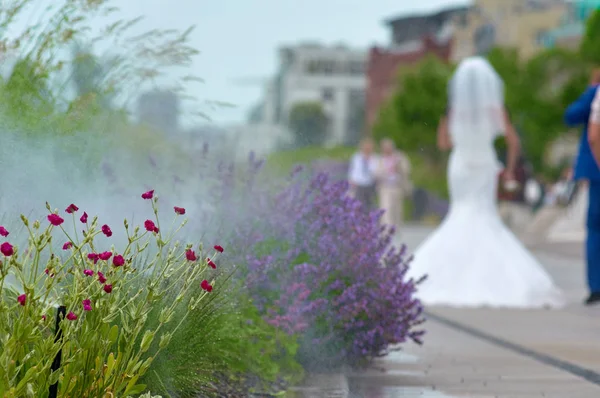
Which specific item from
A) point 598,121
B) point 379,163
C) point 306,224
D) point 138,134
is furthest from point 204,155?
point 379,163

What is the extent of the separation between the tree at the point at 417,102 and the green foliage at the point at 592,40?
21.6 metres

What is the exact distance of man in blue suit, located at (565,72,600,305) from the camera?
511 inches

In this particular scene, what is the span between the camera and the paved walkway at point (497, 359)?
7188 mm

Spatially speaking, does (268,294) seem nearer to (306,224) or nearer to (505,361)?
(306,224)

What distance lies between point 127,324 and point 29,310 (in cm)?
45

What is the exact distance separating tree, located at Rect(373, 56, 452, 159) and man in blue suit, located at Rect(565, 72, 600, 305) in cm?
7243

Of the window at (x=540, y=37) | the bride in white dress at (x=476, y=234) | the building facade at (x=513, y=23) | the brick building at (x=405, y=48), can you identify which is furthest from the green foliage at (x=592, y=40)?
the brick building at (x=405, y=48)

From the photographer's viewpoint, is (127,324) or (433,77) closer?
(127,324)

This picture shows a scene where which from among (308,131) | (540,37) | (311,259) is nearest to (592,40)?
(540,37)

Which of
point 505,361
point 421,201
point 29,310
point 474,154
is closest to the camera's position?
point 29,310

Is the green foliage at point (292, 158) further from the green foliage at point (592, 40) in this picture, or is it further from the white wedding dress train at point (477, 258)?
the green foliage at point (592, 40)

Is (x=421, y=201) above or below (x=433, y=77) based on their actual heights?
below

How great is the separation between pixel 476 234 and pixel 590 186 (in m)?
1.64

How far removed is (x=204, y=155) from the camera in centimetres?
719
